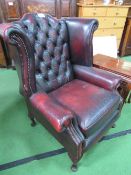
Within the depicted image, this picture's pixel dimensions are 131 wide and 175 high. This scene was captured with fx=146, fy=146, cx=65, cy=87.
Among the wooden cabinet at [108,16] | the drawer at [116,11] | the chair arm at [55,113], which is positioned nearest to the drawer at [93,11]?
the wooden cabinet at [108,16]

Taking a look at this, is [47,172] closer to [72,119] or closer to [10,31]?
[72,119]

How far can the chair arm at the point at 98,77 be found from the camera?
132cm

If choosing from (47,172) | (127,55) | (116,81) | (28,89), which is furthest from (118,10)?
(47,172)

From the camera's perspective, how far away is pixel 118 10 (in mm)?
2773

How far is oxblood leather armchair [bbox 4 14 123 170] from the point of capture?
1.00 meters

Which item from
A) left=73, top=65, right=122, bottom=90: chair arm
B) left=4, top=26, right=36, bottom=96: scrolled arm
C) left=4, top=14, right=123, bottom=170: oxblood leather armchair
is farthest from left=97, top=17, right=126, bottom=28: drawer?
left=4, top=26, right=36, bottom=96: scrolled arm

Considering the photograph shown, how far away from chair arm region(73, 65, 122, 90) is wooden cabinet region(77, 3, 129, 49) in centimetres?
153

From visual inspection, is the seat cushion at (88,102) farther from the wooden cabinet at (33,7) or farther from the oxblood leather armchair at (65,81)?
the wooden cabinet at (33,7)

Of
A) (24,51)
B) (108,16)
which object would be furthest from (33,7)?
(24,51)

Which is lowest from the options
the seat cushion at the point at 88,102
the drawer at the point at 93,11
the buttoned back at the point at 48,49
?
the seat cushion at the point at 88,102

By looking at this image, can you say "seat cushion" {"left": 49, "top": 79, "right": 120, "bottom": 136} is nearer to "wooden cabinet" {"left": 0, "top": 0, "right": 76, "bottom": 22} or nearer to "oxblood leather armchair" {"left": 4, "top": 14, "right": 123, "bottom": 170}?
"oxblood leather armchair" {"left": 4, "top": 14, "right": 123, "bottom": 170}

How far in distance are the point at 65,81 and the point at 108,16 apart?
6.45ft

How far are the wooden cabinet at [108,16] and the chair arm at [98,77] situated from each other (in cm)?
153

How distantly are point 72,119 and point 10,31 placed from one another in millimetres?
685
